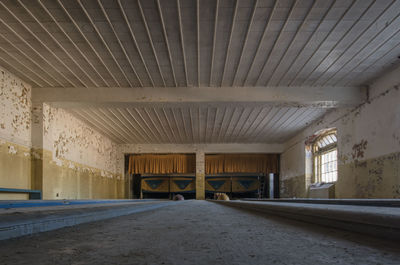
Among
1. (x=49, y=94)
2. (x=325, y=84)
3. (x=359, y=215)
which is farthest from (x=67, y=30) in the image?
(x=325, y=84)

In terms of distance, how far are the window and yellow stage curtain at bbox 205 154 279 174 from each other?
479 centimetres

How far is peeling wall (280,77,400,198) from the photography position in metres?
6.63

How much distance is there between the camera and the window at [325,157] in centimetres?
1030

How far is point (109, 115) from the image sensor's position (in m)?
10.2

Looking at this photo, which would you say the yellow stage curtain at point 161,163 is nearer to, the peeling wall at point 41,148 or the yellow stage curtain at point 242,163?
the yellow stage curtain at point 242,163

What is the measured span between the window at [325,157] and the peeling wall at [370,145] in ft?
2.00

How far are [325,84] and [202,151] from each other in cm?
861

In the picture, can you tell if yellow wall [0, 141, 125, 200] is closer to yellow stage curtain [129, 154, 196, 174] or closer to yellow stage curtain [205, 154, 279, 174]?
yellow stage curtain [129, 154, 196, 174]

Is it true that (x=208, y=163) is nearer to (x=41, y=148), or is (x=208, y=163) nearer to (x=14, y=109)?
(x=41, y=148)

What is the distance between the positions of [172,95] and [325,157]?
6290 mm

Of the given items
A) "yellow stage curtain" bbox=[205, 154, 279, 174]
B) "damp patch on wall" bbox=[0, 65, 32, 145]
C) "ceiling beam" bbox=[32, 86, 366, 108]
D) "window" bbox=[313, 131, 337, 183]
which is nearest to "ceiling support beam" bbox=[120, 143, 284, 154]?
"yellow stage curtain" bbox=[205, 154, 279, 174]

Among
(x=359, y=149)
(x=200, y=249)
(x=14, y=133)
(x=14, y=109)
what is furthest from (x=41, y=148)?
(x=359, y=149)

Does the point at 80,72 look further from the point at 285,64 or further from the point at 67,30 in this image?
the point at 285,64

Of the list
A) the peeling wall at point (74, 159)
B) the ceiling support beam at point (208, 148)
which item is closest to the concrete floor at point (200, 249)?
the peeling wall at point (74, 159)
